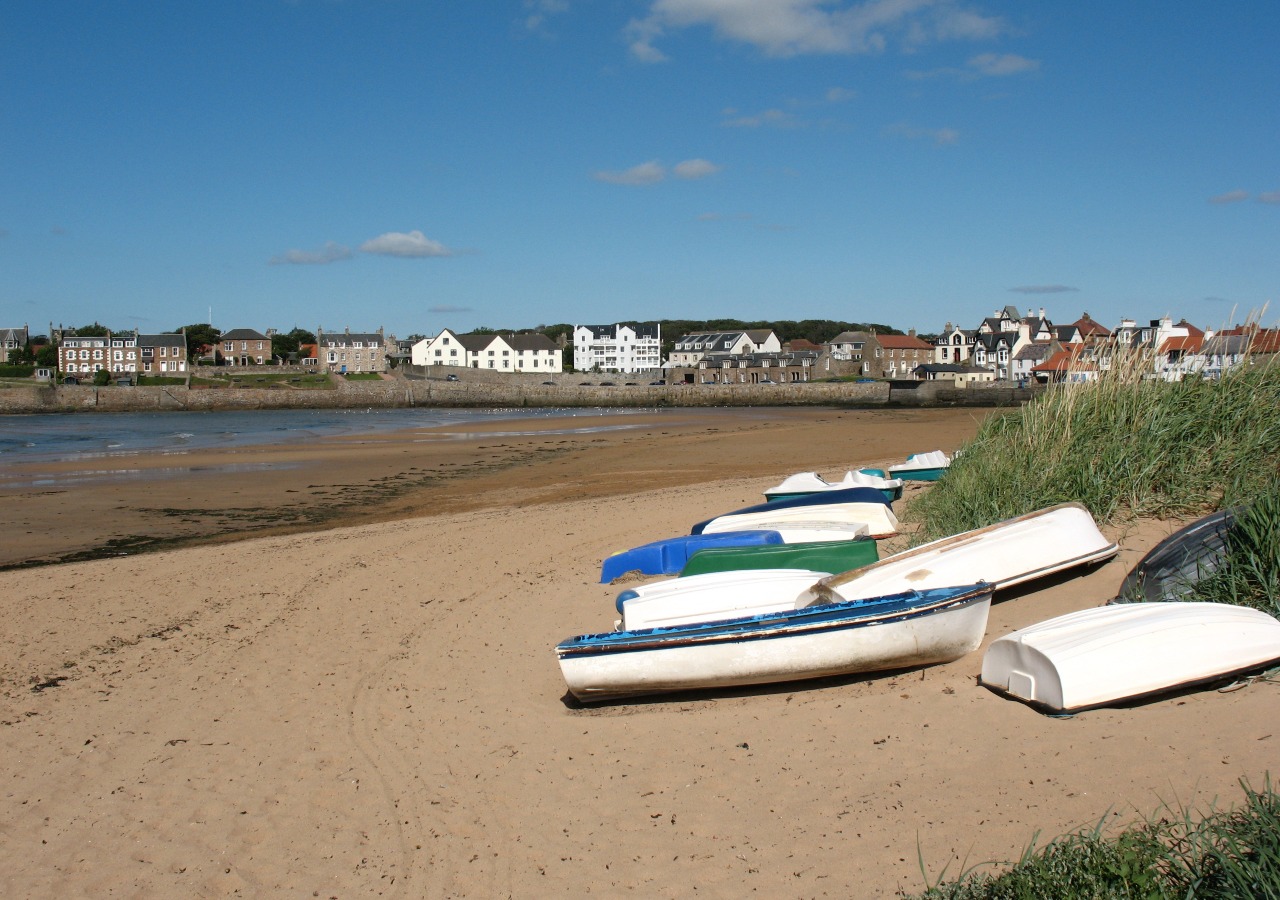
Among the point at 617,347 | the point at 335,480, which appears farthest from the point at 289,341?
the point at 335,480

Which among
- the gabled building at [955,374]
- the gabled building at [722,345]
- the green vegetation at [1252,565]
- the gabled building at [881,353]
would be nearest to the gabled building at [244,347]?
the gabled building at [722,345]

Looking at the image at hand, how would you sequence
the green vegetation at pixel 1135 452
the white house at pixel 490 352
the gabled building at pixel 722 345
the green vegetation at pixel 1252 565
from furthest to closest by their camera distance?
1. the gabled building at pixel 722 345
2. the white house at pixel 490 352
3. the green vegetation at pixel 1135 452
4. the green vegetation at pixel 1252 565

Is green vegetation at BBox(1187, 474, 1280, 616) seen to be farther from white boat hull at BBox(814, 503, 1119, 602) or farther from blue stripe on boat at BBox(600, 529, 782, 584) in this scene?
blue stripe on boat at BBox(600, 529, 782, 584)

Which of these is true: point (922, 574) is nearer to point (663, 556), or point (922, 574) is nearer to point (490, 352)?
point (663, 556)

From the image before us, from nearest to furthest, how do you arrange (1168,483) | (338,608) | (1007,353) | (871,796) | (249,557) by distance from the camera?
(871,796)
(1168,483)
(338,608)
(249,557)
(1007,353)

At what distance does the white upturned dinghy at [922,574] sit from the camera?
23.3 ft

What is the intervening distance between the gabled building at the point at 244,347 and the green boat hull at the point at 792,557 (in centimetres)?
12790

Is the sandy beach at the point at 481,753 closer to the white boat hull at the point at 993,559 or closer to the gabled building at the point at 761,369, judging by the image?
the white boat hull at the point at 993,559

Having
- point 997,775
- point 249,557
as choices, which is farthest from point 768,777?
point 249,557

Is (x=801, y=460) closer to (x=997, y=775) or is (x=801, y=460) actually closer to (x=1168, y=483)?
(x=1168, y=483)

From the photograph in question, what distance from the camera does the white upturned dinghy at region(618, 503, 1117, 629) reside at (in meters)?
7.09

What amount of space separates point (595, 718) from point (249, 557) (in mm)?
7814

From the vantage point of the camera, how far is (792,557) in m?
8.67

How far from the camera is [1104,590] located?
7324mm
